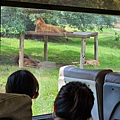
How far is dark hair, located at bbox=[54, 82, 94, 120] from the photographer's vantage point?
1.57 metres

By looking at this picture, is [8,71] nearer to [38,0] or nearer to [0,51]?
[0,51]

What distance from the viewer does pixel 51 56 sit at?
2.65 meters

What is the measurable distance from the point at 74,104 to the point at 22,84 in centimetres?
52

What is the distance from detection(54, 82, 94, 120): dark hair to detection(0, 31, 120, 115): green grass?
0.90 m

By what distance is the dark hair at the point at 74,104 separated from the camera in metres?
1.57

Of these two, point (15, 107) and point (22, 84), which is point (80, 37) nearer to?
point (22, 84)

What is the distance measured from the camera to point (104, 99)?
95.3 inches

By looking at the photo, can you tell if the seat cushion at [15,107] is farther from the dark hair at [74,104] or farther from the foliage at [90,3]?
the foliage at [90,3]

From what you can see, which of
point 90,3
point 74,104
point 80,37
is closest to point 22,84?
point 74,104

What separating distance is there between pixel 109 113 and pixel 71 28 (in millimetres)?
827

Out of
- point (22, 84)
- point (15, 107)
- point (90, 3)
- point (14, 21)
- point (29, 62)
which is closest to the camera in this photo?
point (15, 107)

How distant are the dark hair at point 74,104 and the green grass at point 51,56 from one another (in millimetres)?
898

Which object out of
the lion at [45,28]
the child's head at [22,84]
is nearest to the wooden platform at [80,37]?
the lion at [45,28]

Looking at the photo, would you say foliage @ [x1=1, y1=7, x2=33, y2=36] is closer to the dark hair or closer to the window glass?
the window glass
